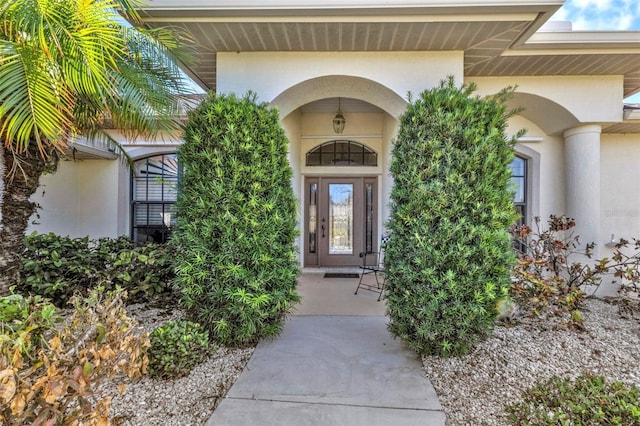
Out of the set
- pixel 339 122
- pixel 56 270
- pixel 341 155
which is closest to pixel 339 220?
pixel 341 155

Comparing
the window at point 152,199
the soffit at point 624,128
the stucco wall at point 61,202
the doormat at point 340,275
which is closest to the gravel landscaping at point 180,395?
the doormat at point 340,275

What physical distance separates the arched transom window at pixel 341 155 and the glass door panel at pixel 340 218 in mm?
544

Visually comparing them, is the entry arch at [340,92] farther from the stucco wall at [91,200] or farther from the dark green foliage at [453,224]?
the stucco wall at [91,200]

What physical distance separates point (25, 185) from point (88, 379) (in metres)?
2.69

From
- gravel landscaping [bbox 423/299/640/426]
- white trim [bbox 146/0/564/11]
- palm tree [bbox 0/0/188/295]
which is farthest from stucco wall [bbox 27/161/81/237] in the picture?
gravel landscaping [bbox 423/299/640/426]

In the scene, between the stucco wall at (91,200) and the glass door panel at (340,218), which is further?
the glass door panel at (340,218)

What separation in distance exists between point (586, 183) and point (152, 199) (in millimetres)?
8835

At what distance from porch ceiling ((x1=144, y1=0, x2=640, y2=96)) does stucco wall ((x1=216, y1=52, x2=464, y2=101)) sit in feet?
0.31

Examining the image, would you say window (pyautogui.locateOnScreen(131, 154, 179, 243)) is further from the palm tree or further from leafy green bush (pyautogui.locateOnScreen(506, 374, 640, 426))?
leafy green bush (pyautogui.locateOnScreen(506, 374, 640, 426))

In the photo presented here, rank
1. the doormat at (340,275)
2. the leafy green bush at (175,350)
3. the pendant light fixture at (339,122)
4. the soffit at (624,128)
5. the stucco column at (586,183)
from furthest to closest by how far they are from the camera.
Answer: the doormat at (340,275) → the pendant light fixture at (339,122) → the soffit at (624,128) → the stucco column at (586,183) → the leafy green bush at (175,350)

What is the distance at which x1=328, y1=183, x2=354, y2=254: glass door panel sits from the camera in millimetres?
7254

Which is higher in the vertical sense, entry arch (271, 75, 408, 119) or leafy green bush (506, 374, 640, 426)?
entry arch (271, 75, 408, 119)

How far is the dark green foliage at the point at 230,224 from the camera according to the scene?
3.03 metres

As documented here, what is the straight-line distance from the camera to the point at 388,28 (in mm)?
3539
